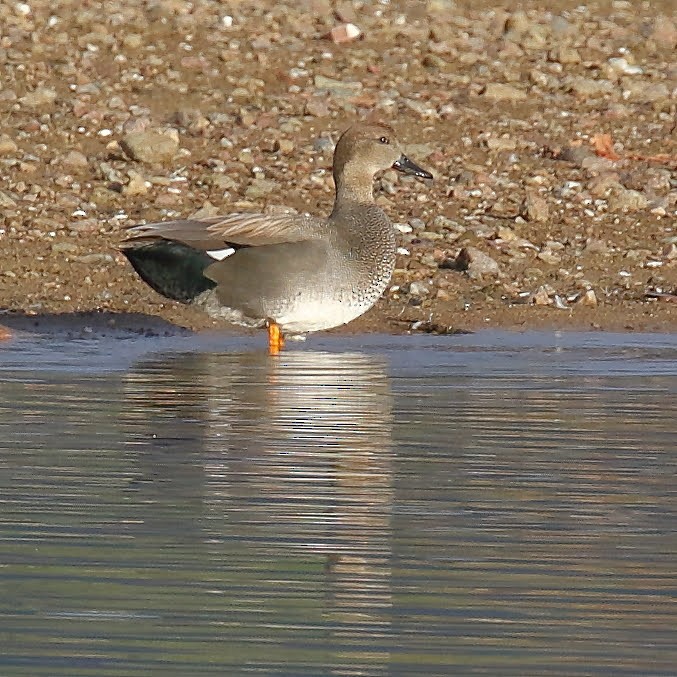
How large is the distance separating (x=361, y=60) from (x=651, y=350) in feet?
18.3

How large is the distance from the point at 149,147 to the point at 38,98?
3.96ft

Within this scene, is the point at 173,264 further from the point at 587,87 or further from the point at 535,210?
the point at 587,87

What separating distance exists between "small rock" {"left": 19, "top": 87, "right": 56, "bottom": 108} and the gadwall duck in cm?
404

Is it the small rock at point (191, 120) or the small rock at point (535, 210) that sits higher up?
the small rock at point (191, 120)

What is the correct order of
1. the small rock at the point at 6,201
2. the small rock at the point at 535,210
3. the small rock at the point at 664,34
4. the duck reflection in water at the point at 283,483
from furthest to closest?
1. the small rock at the point at 664,34
2. the small rock at the point at 535,210
3. the small rock at the point at 6,201
4. the duck reflection in water at the point at 283,483

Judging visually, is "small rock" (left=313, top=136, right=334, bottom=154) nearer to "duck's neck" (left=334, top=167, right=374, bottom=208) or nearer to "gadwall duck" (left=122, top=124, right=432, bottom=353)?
"duck's neck" (left=334, top=167, right=374, bottom=208)

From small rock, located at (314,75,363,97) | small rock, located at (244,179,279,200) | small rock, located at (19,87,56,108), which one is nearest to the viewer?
small rock, located at (244,179,279,200)

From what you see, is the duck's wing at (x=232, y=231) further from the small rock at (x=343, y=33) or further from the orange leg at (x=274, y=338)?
the small rock at (x=343, y=33)

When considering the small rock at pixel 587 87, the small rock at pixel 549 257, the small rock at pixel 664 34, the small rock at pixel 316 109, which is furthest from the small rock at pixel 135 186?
the small rock at pixel 664 34

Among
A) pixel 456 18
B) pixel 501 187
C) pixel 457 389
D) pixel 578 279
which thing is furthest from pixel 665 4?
pixel 457 389

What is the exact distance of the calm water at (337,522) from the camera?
4160 millimetres

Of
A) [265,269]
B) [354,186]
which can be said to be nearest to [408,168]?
[354,186]

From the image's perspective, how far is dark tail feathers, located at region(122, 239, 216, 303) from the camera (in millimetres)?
9789

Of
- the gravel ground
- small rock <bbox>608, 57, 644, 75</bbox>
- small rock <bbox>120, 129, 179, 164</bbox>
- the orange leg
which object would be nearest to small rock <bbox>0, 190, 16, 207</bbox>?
the gravel ground
